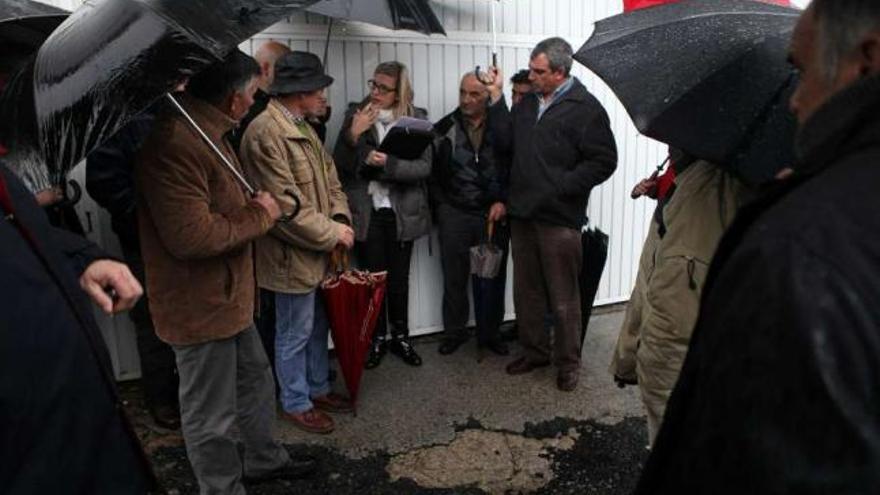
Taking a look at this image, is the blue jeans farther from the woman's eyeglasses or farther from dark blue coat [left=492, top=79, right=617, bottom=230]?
dark blue coat [left=492, top=79, right=617, bottom=230]

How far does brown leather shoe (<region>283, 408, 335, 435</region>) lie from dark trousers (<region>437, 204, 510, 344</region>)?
1.34 metres

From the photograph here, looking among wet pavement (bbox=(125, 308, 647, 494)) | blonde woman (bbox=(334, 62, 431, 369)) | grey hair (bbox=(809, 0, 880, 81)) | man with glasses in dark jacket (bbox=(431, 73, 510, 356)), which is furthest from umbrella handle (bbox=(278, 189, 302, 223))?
grey hair (bbox=(809, 0, 880, 81))

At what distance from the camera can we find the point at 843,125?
106 centimetres

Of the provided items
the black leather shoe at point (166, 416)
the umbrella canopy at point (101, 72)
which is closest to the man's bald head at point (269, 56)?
the umbrella canopy at point (101, 72)

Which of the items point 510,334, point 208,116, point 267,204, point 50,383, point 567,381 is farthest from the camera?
point 510,334

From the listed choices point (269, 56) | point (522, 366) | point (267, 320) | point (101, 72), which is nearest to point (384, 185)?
point (269, 56)

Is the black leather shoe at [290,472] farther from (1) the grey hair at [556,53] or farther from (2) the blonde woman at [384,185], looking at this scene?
(1) the grey hair at [556,53]

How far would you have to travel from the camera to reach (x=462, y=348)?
16.5ft

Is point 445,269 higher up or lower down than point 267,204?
lower down

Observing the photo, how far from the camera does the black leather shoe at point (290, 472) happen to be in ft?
10.8

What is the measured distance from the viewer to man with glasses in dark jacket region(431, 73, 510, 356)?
4613mm

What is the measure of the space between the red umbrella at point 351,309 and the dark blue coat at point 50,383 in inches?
79.4

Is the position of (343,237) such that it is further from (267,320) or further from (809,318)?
(809,318)

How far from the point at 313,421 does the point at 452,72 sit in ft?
8.52
